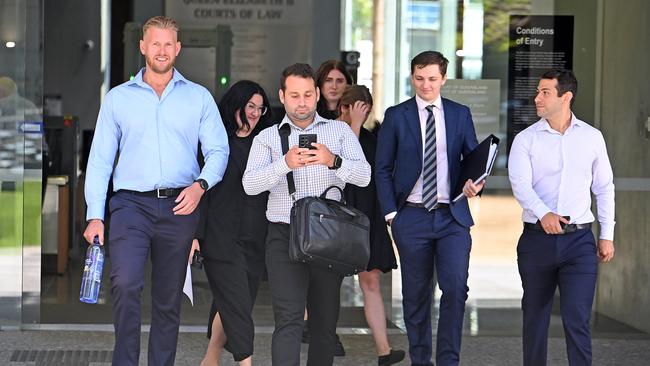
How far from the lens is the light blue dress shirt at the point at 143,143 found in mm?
5664

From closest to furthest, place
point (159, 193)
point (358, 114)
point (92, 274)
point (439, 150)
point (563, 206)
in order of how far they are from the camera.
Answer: point (92, 274) → point (159, 193) → point (563, 206) → point (439, 150) → point (358, 114)

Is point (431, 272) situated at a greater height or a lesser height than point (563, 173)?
lesser

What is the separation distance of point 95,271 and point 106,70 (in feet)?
49.0

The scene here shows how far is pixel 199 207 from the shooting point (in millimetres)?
5969

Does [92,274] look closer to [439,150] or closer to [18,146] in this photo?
[439,150]

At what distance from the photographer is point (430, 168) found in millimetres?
6250

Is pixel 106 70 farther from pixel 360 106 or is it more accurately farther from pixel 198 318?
pixel 360 106

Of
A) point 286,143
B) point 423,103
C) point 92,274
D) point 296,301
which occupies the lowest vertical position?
point 296,301

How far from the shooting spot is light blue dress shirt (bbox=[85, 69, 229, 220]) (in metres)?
A: 5.66

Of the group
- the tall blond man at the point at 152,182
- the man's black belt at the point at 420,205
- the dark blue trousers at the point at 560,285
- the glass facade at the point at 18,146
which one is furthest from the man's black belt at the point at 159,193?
the glass facade at the point at 18,146

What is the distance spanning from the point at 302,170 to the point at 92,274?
1.07 meters

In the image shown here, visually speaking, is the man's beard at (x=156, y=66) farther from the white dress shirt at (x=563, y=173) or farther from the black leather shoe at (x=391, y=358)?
the black leather shoe at (x=391, y=358)

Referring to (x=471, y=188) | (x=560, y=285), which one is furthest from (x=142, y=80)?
(x=560, y=285)

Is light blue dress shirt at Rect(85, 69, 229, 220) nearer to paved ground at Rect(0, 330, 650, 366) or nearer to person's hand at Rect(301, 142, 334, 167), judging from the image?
person's hand at Rect(301, 142, 334, 167)
